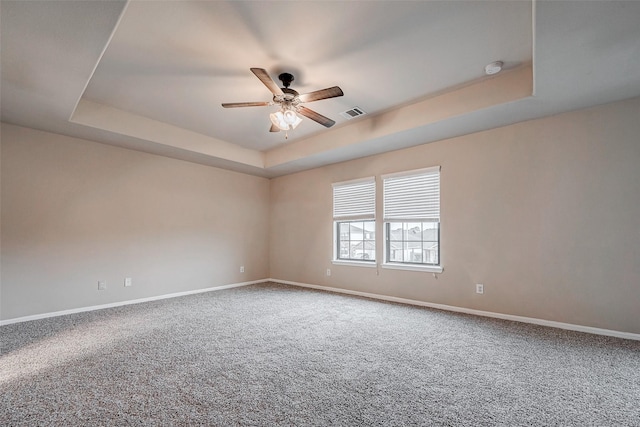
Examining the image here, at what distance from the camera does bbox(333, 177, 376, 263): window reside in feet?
16.9

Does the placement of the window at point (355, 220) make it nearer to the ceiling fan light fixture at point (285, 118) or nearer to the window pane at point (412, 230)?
the window pane at point (412, 230)

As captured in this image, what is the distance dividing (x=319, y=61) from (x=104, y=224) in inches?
154

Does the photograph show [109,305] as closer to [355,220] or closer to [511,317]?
[355,220]

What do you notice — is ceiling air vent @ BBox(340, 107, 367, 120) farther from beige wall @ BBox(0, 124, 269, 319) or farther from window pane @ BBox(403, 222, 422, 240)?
beige wall @ BBox(0, 124, 269, 319)

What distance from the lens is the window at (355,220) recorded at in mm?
5145

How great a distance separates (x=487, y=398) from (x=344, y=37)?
2.92 meters

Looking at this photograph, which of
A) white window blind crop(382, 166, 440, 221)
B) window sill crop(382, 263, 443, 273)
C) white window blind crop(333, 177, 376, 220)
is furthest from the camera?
white window blind crop(333, 177, 376, 220)

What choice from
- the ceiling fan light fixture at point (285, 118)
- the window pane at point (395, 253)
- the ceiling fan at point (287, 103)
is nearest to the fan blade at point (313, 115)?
the ceiling fan at point (287, 103)

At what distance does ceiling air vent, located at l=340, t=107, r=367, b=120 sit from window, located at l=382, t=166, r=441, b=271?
4.00 feet

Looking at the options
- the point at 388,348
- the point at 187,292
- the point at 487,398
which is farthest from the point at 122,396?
the point at 187,292

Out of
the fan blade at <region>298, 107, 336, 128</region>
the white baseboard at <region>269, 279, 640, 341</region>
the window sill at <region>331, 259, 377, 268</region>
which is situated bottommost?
the white baseboard at <region>269, 279, 640, 341</region>

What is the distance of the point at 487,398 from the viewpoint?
75.1 inches

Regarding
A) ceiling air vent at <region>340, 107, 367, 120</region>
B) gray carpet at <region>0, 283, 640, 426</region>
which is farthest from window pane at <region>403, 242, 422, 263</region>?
ceiling air vent at <region>340, 107, 367, 120</region>

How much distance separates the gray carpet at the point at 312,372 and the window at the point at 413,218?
114cm
